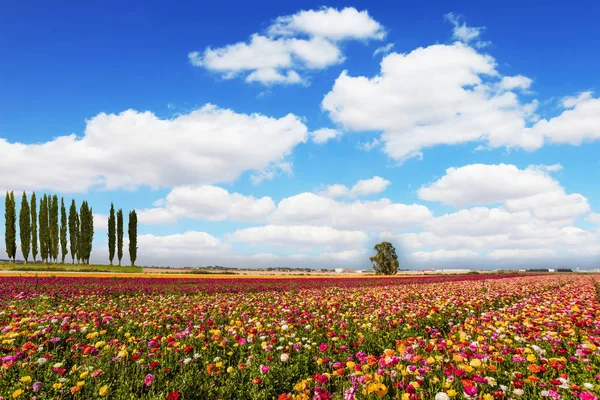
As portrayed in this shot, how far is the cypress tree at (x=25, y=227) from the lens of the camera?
193 ft

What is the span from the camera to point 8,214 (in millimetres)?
61406

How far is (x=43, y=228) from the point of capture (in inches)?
2402

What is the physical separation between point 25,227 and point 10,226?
311cm

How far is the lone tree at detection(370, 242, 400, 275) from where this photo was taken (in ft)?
196

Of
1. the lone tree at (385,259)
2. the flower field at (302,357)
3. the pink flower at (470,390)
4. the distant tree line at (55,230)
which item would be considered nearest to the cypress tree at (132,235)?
the distant tree line at (55,230)

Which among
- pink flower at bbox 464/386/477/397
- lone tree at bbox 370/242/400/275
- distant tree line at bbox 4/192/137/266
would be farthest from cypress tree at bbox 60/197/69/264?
pink flower at bbox 464/386/477/397

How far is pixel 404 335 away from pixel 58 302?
1162cm

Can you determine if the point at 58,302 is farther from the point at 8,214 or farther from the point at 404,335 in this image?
the point at 8,214

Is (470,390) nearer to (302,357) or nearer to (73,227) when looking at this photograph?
(302,357)

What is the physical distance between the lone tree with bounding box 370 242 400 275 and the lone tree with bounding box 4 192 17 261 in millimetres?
56793

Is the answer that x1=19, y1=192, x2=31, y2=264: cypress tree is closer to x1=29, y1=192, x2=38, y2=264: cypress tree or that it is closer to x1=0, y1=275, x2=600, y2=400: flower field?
x1=29, y1=192, x2=38, y2=264: cypress tree

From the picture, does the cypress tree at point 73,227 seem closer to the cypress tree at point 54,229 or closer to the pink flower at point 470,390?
the cypress tree at point 54,229

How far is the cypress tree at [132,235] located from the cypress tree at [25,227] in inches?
574

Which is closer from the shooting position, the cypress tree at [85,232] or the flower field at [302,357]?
the flower field at [302,357]
